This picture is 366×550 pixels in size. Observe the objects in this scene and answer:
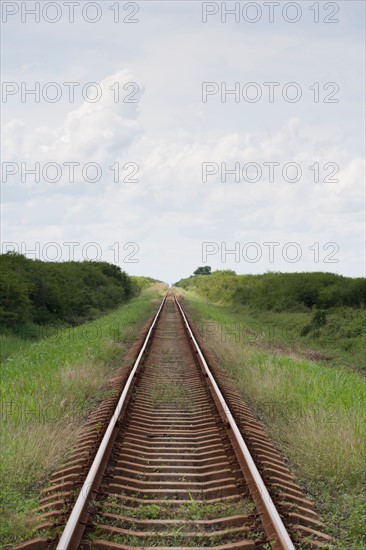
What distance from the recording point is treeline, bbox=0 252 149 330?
21422 millimetres

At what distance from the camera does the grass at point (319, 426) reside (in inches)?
223

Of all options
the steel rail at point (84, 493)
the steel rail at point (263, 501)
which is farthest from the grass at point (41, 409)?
the steel rail at point (263, 501)

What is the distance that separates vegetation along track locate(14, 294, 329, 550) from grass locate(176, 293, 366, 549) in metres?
0.25

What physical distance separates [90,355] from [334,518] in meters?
9.21

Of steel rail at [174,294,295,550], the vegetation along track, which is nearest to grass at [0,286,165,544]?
the vegetation along track

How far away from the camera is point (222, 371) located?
13078 mm

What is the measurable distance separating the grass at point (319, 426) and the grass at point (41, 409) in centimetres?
254

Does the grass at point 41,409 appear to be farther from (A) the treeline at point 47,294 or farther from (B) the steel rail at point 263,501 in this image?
(A) the treeline at point 47,294

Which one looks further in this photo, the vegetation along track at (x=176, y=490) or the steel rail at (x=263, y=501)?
the vegetation along track at (x=176, y=490)

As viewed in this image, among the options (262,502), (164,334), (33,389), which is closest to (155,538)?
(262,502)

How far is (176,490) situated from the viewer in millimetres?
5781

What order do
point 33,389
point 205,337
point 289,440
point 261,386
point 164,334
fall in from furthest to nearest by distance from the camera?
point 164,334 < point 205,337 < point 261,386 < point 33,389 < point 289,440

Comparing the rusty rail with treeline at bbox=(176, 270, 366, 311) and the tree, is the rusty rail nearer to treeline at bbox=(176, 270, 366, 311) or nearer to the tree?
treeline at bbox=(176, 270, 366, 311)

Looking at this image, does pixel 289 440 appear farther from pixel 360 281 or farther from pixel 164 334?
pixel 360 281
